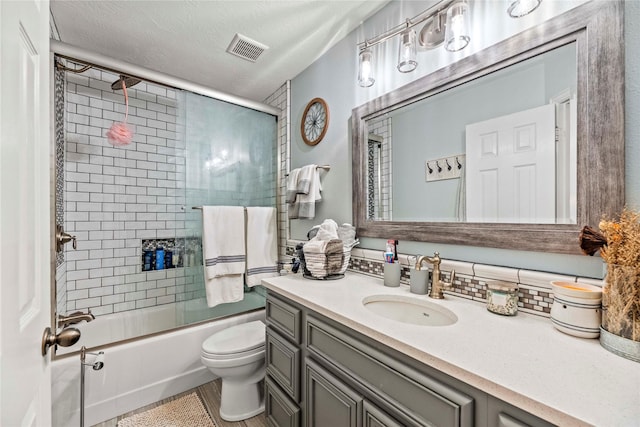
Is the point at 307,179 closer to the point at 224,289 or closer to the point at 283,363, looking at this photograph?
the point at 224,289

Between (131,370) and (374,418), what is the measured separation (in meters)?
1.68

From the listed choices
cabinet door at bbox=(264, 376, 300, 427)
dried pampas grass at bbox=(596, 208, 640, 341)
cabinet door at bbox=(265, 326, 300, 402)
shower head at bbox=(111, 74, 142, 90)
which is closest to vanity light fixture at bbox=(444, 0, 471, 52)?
dried pampas grass at bbox=(596, 208, 640, 341)

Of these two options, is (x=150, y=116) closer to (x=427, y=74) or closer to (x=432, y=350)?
(x=427, y=74)

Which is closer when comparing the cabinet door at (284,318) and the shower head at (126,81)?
the cabinet door at (284,318)

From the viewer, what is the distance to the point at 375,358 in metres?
0.88

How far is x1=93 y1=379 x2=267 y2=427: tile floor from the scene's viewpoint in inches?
63.8

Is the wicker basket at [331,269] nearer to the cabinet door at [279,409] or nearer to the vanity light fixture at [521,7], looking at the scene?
the cabinet door at [279,409]

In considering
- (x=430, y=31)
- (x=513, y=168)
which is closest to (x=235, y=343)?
(x=513, y=168)

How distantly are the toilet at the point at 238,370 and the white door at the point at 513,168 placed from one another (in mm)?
1449

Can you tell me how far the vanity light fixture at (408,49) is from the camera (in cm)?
131
